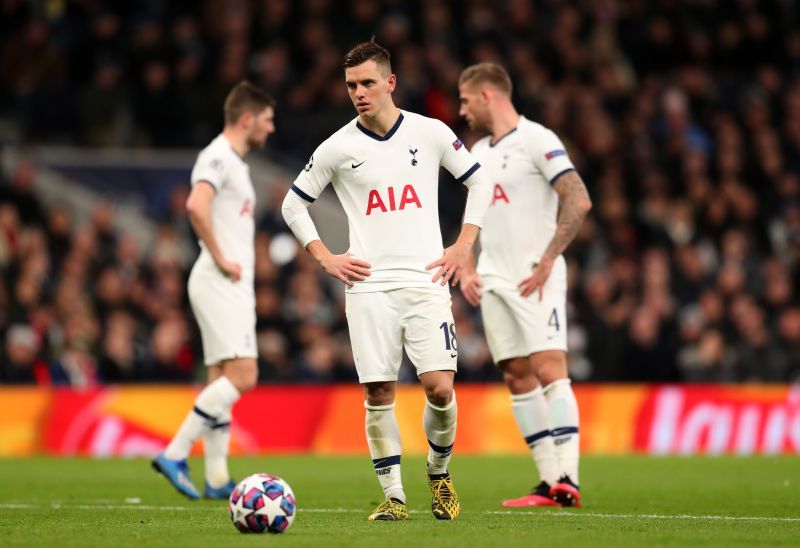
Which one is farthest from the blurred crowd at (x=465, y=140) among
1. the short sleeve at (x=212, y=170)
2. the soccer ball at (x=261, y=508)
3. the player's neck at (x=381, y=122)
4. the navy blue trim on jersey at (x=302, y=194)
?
the soccer ball at (x=261, y=508)

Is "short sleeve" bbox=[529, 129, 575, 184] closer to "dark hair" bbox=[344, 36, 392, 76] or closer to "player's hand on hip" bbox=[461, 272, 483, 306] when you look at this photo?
"player's hand on hip" bbox=[461, 272, 483, 306]

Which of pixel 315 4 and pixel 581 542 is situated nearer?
pixel 581 542

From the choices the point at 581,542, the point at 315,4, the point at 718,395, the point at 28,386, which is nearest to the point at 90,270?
the point at 28,386

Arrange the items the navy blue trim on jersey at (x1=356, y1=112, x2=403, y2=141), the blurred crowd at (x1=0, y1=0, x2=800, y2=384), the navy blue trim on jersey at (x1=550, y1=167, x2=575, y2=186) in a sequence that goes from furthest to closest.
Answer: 1. the blurred crowd at (x1=0, y1=0, x2=800, y2=384)
2. the navy blue trim on jersey at (x1=550, y1=167, x2=575, y2=186)
3. the navy blue trim on jersey at (x1=356, y1=112, x2=403, y2=141)

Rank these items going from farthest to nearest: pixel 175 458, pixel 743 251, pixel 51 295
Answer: pixel 743 251
pixel 51 295
pixel 175 458

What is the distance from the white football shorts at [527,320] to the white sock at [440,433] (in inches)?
64.7

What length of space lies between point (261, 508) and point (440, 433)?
1276 millimetres

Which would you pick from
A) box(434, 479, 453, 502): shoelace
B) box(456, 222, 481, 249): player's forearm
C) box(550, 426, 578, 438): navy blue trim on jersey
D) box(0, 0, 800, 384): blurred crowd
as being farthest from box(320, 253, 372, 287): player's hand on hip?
box(0, 0, 800, 384): blurred crowd

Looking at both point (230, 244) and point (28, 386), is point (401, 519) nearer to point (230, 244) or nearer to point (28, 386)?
point (230, 244)

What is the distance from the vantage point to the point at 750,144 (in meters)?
22.0

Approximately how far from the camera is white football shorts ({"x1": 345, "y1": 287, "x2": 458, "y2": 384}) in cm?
807

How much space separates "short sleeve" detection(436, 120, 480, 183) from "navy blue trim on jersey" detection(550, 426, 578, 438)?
2.11 metres

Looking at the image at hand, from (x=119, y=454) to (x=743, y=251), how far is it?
9.02 metres

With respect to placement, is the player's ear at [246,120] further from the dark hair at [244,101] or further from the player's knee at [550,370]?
the player's knee at [550,370]
